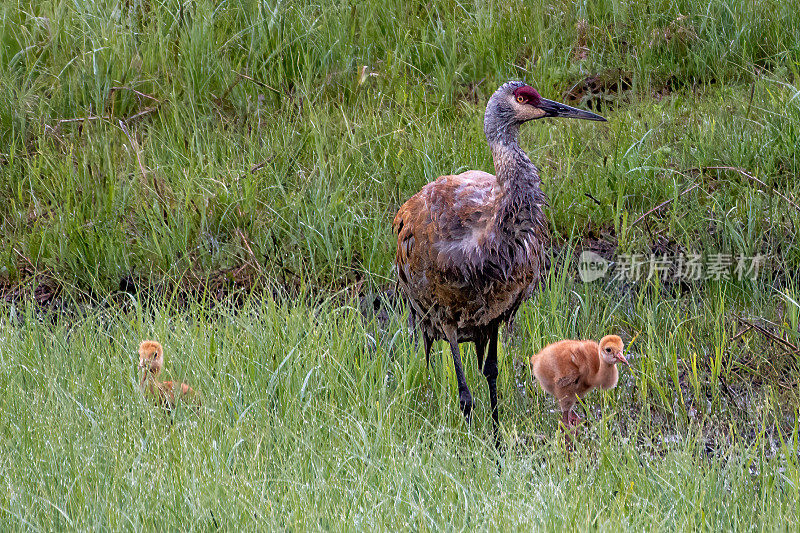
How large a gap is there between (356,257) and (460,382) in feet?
5.08

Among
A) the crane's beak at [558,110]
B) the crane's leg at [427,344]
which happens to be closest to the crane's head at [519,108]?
the crane's beak at [558,110]

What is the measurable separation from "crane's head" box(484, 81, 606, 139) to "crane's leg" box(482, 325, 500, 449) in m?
1.01

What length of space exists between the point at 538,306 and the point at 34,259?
10.4 feet

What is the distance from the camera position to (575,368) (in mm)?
3645

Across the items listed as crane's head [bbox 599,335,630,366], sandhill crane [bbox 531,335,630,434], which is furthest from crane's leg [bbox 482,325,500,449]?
crane's head [bbox 599,335,630,366]

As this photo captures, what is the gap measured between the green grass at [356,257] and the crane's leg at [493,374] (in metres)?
0.12

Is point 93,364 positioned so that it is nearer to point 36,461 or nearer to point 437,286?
point 36,461

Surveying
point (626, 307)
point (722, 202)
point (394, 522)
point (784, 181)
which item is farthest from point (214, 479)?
point (784, 181)

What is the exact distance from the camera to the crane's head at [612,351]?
362 cm

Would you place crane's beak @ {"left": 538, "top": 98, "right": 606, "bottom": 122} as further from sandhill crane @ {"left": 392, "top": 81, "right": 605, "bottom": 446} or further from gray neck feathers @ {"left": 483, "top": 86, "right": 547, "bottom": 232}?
gray neck feathers @ {"left": 483, "top": 86, "right": 547, "bottom": 232}

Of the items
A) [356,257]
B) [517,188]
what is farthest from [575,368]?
[356,257]

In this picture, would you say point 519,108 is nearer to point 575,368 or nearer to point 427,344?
point 575,368

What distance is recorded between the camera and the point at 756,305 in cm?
464

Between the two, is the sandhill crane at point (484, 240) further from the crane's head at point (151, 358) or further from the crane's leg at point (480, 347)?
the crane's head at point (151, 358)
